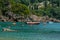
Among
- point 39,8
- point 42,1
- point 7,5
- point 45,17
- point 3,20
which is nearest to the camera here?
point 3,20

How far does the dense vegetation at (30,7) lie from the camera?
442ft

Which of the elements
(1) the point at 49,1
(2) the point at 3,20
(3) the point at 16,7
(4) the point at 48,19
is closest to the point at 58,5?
(1) the point at 49,1

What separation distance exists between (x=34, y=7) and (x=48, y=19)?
23659mm

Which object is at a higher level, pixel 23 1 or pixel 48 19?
pixel 23 1

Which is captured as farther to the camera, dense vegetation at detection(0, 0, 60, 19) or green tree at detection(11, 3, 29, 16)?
green tree at detection(11, 3, 29, 16)

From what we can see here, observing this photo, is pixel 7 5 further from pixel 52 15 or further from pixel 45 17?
pixel 52 15

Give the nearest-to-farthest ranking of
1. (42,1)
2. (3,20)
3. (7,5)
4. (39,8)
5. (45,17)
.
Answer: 1. (3,20)
2. (7,5)
3. (45,17)
4. (39,8)
5. (42,1)

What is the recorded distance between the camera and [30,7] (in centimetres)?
16400

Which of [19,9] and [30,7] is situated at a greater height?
[19,9]

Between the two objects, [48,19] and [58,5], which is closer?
[48,19]

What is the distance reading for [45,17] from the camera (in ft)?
488

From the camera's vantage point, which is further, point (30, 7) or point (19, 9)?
point (30, 7)

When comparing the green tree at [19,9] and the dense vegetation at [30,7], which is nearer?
the dense vegetation at [30,7]

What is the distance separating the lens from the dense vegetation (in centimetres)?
13462
